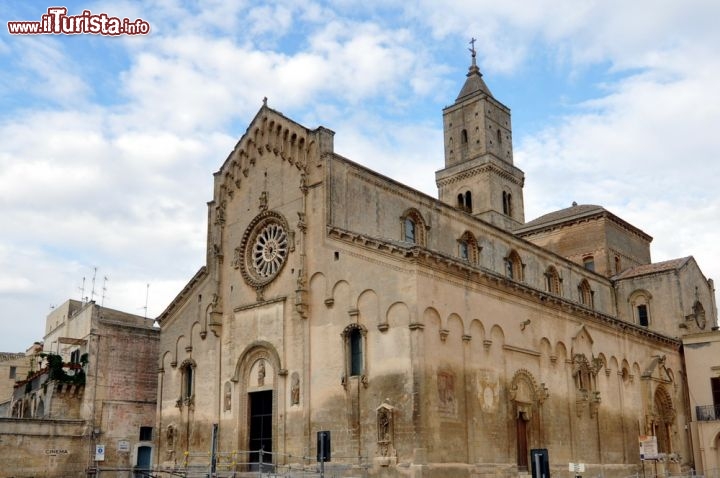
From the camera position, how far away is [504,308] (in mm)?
33406

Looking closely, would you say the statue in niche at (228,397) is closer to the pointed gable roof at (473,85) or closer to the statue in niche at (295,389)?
the statue in niche at (295,389)

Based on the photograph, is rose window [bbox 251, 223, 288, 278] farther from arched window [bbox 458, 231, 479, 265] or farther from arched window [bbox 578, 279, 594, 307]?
arched window [bbox 578, 279, 594, 307]

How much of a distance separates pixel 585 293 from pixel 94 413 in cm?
3062

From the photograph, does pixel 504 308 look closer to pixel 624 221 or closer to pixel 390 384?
pixel 390 384

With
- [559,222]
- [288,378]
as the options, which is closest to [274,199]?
[288,378]

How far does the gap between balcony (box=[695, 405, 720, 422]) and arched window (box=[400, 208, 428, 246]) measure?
22.5m

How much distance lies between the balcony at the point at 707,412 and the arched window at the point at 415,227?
22.5 meters

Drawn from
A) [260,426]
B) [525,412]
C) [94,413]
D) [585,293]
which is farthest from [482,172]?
[94,413]

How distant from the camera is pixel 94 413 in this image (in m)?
40.3

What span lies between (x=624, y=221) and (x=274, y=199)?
30418mm

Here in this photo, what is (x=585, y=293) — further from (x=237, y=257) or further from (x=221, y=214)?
(x=221, y=214)

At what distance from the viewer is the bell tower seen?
61.0m

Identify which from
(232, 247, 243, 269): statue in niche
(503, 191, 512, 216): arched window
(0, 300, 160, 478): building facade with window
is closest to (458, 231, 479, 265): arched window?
(232, 247, 243, 269): statue in niche

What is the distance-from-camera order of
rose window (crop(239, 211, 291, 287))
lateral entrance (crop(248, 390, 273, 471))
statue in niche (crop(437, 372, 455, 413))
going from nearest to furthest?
statue in niche (crop(437, 372, 455, 413)), lateral entrance (crop(248, 390, 273, 471)), rose window (crop(239, 211, 291, 287))
